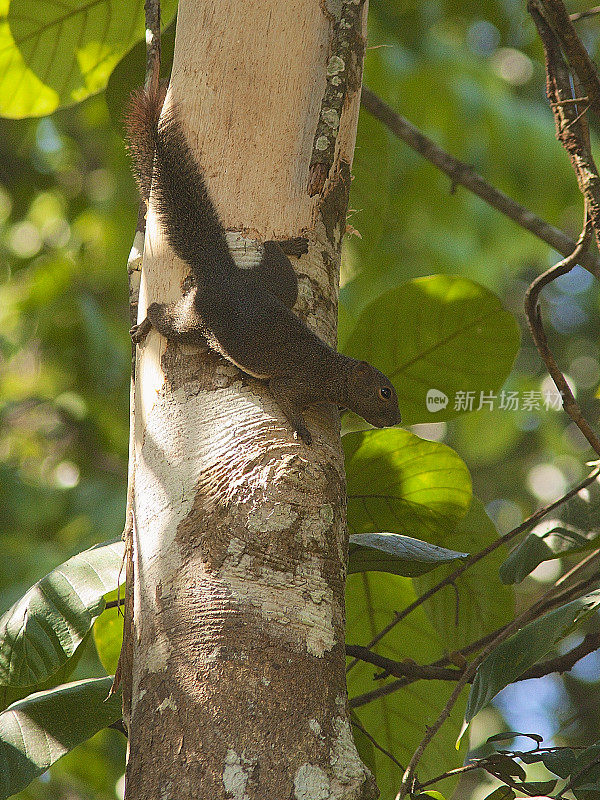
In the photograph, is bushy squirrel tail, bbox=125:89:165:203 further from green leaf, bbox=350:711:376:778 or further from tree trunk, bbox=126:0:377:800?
green leaf, bbox=350:711:376:778

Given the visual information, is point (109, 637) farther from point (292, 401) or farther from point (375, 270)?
point (375, 270)

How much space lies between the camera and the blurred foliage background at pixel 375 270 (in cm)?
344

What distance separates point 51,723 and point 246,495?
654 mm

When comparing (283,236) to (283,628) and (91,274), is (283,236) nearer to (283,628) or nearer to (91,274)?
(283,628)

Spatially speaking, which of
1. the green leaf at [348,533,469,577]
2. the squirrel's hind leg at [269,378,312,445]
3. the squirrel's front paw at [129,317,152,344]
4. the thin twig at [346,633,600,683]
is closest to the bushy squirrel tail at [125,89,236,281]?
the squirrel's front paw at [129,317,152,344]

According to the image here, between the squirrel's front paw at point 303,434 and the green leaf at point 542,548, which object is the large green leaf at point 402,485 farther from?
the squirrel's front paw at point 303,434

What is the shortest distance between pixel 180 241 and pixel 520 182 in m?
3.01

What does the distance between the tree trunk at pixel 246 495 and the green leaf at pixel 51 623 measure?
0.30 metres

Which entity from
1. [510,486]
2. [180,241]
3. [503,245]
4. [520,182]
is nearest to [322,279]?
[180,241]

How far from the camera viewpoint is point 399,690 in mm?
1853

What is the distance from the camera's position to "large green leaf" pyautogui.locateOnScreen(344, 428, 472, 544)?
173 centimetres

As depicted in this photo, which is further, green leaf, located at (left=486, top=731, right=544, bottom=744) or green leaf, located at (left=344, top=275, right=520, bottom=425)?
green leaf, located at (left=344, top=275, right=520, bottom=425)

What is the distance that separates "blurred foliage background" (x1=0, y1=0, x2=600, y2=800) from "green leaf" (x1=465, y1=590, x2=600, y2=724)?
1192mm

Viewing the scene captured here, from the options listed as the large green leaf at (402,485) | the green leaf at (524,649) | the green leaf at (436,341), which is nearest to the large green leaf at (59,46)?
the green leaf at (436,341)
